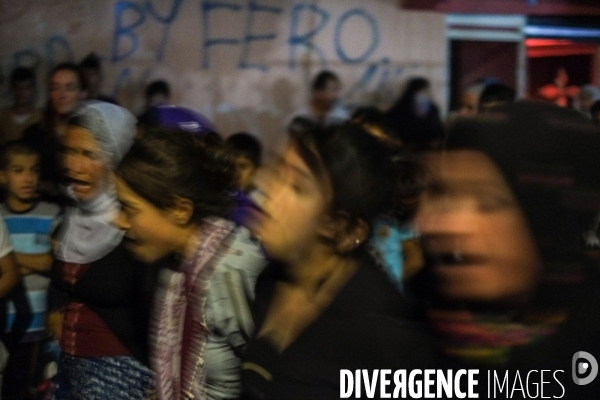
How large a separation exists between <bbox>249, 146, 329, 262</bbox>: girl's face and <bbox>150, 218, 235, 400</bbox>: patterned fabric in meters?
0.21

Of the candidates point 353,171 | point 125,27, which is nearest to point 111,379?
point 353,171

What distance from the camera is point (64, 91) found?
514 centimetres

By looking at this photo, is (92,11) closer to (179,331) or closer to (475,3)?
(475,3)

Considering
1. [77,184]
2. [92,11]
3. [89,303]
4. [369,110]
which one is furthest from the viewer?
[92,11]

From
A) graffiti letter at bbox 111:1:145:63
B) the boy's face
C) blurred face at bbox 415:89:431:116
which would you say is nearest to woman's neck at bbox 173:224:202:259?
the boy's face

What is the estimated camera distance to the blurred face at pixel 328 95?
279 inches

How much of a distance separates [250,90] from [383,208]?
5340mm

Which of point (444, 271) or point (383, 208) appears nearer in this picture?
point (444, 271)

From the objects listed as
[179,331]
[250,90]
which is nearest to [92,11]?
[250,90]

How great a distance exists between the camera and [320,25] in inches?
304

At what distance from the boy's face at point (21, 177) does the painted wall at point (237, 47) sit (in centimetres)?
264

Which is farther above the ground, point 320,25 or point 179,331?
point 320,25

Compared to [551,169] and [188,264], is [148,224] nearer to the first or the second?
[188,264]

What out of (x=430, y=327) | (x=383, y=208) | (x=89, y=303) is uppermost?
(x=383, y=208)
